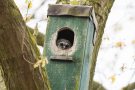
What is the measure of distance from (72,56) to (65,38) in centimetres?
32

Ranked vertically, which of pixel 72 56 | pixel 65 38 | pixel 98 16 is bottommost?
pixel 72 56

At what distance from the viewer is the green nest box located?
3.41m

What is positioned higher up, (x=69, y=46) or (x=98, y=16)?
(x=98, y=16)

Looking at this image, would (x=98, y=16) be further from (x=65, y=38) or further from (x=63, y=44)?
(x=63, y=44)

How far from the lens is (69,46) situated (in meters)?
3.59

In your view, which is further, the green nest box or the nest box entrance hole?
the nest box entrance hole

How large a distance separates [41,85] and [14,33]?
1.23 ft

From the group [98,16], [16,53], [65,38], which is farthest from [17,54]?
[98,16]

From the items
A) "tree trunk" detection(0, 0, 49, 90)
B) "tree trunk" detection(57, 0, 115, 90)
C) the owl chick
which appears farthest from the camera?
"tree trunk" detection(57, 0, 115, 90)

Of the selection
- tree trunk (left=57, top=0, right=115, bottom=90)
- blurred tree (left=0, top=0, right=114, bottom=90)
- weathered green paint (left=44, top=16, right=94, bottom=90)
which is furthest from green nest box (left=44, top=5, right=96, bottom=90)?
blurred tree (left=0, top=0, right=114, bottom=90)

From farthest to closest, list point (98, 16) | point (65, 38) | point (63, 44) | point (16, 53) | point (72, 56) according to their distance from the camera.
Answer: point (98, 16), point (65, 38), point (63, 44), point (72, 56), point (16, 53)

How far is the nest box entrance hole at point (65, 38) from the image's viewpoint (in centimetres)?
358

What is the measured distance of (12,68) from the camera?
7.58ft

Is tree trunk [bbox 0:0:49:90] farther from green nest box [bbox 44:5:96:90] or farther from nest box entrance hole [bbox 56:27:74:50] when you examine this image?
nest box entrance hole [bbox 56:27:74:50]
